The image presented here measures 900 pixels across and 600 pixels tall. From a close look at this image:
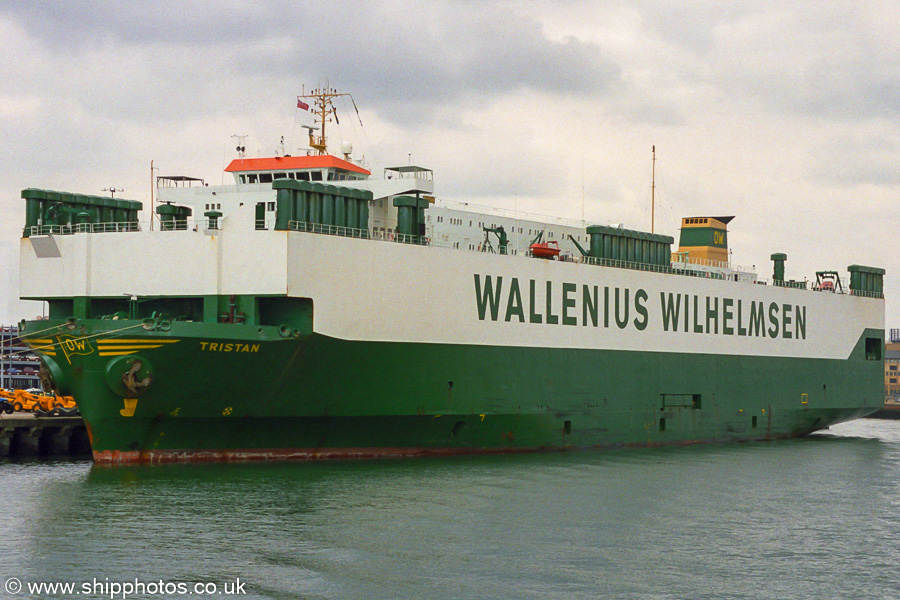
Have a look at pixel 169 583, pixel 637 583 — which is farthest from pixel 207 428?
pixel 637 583

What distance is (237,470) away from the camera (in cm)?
2605

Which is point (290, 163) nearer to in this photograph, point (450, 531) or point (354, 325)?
point (354, 325)

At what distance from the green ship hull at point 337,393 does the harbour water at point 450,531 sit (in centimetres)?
95

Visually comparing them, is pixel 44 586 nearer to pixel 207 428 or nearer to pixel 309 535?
pixel 309 535

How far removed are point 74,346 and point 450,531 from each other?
11214mm

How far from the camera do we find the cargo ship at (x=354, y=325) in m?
26.4

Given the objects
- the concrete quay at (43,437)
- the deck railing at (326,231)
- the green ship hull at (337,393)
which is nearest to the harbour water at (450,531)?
the green ship hull at (337,393)

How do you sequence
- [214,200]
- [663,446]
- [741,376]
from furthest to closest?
[741,376] → [663,446] → [214,200]

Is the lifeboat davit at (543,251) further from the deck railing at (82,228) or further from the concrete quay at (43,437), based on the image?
the concrete quay at (43,437)

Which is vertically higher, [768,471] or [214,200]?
[214,200]

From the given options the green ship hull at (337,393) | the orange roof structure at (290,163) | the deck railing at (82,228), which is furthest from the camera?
the orange roof structure at (290,163)

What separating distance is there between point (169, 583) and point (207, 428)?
36.2 feet

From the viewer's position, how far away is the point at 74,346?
26016mm

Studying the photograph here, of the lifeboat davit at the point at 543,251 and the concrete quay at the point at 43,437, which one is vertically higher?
the lifeboat davit at the point at 543,251
